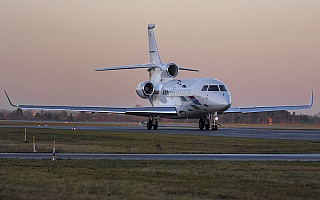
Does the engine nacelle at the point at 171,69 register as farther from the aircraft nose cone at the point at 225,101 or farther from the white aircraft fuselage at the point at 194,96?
Result: the aircraft nose cone at the point at 225,101

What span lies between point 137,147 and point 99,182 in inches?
766

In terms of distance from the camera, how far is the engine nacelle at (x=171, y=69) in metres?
76.8

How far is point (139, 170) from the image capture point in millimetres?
25391

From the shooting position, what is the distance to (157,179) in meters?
22.5

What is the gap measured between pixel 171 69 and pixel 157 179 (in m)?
55.0

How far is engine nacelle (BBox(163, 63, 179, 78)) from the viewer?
7677cm

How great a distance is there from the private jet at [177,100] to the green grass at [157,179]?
35797mm

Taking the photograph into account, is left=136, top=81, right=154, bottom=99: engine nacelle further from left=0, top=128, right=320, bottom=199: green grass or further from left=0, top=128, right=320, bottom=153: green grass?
left=0, top=128, right=320, bottom=199: green grass

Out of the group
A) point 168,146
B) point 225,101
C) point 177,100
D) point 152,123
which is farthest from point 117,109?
point 168,146

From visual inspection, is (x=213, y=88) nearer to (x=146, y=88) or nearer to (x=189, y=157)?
(x=146, y=88)

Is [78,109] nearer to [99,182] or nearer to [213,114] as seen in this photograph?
[213,114]

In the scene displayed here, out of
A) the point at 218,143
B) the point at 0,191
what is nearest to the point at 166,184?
the point at 0,191

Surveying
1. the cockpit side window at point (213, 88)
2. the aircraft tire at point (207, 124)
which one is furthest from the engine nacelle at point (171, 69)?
the cockpit side window at point (213, 88)

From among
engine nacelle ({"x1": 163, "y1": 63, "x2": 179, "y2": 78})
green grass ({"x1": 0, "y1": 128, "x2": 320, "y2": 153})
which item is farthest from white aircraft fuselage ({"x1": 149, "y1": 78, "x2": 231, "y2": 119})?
green grass ({"x1": 0, "y1": 128, "x2": 320, "y2": 153})
